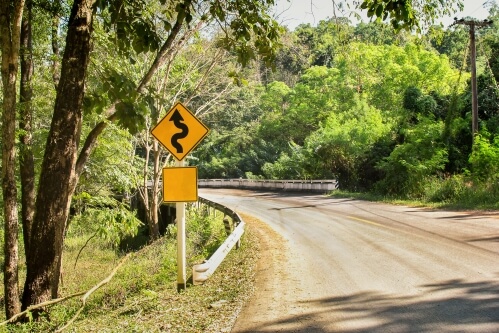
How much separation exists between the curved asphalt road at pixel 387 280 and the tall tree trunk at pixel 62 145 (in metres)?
2.76

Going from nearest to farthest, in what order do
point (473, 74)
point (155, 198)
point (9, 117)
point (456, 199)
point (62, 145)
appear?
point (62, 145) → point (9, 117) → point (456, 199) → point (155, 198) → point (473, 74)

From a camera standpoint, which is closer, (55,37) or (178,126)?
(178,126)

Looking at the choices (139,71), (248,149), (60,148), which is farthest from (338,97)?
(60,148)

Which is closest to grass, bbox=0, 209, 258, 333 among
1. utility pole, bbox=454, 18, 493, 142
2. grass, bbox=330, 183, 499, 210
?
grass, bbox=330, 183, 499, 210

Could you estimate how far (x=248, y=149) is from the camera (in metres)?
56.2

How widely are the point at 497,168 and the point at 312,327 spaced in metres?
18.2

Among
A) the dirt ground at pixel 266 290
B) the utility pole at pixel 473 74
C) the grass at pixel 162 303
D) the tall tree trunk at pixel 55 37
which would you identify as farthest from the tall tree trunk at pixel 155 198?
the utility pole at pixel 473 74

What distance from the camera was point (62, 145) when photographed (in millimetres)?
6516

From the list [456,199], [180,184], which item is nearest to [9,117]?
[180,184]

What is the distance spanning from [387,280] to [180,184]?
3.65 metres

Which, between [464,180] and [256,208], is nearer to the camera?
[464,180]

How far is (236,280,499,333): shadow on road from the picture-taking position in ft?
18.1

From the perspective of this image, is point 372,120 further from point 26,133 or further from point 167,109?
point 26,133

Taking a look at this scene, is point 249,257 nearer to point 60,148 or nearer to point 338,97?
Result: point 60,148
